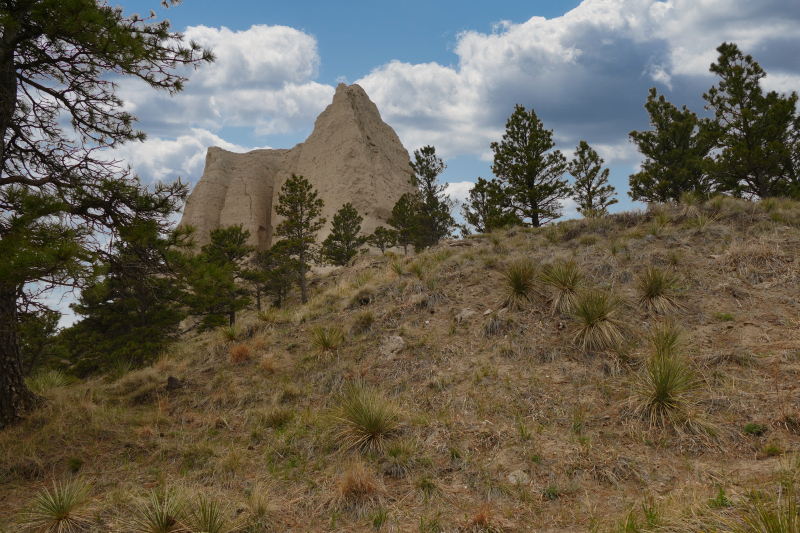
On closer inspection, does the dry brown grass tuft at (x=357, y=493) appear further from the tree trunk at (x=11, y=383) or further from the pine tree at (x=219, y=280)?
the tree trunk at (x=11, y=383)

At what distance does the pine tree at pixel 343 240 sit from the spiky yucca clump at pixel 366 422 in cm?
2530

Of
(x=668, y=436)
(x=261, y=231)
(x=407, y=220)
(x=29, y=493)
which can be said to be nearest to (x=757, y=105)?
(x=407, y=220)

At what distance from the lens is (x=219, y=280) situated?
7727mm

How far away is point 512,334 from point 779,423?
385cm

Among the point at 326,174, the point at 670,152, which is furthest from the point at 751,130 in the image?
the point at 326,174

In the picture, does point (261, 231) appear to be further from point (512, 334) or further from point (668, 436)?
point (668, 436)

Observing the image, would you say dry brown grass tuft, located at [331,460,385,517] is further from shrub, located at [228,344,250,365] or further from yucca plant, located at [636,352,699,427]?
shrub, located at [228,344,250,365]

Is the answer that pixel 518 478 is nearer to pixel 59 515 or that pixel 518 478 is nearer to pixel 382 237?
pixel 59 515

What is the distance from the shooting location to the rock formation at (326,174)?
4172cm

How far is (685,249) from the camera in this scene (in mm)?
9953

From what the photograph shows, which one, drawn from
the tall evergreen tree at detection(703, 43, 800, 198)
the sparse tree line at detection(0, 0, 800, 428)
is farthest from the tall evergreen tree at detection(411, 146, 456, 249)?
the tall evergreen tree at detection(703, 43, 800, 198)

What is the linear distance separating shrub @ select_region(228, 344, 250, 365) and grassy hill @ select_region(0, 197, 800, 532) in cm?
3

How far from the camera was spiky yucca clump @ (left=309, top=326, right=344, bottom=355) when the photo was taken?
29.8ft

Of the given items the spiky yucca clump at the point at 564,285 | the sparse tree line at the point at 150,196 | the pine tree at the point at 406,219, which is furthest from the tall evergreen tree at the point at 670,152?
the spiky yucca clump at the point at 564,285
